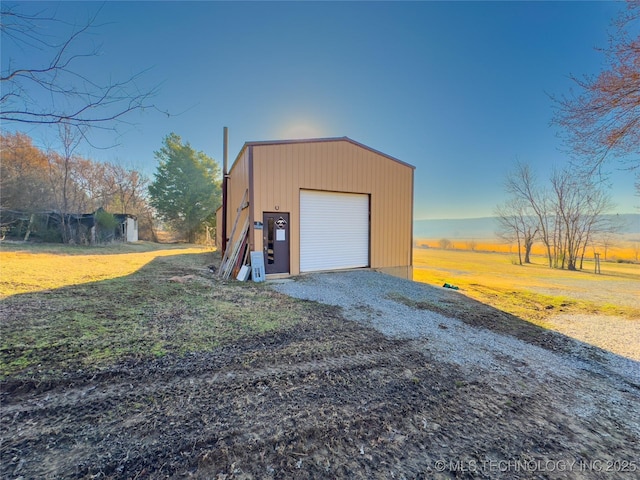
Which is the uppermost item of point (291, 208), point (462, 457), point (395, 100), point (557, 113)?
point (395, 100)

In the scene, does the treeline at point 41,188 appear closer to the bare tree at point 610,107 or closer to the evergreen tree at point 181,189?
the evergreen tree at point 181,189

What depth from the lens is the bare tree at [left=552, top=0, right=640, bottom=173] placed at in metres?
4.21

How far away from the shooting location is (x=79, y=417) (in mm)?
1935

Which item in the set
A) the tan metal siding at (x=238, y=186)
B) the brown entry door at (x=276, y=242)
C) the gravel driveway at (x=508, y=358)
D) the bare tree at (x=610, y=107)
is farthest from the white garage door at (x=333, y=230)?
the bare tree at (x=610, y=107)

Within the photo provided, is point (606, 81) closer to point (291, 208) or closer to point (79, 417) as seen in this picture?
point (291, 208)

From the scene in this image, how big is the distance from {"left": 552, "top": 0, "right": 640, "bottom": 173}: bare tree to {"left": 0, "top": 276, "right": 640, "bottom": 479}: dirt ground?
4.45 metres

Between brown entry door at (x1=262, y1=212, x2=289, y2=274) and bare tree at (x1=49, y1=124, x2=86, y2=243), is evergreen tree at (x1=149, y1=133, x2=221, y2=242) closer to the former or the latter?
bare tree at (x1=49, y1=124, x2=86, y2=243)

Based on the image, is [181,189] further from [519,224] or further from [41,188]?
[519,224]

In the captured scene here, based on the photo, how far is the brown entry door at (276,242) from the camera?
8.34 m

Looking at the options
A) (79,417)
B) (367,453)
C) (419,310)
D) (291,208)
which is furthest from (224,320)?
(291,208)

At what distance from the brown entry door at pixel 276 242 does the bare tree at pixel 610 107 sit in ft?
23.5

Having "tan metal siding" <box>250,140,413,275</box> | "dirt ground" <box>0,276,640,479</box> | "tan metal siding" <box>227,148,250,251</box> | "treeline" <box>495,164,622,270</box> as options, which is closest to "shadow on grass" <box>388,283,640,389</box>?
"dirt ground" <box>0,276,640,479</box>

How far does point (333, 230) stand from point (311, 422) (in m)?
7.57

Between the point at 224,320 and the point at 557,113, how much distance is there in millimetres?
7611
